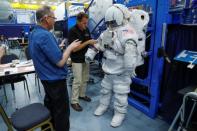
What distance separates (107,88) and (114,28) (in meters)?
0.92

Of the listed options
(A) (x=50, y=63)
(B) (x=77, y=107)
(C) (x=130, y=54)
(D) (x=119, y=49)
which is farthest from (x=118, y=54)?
(B) (x=77, y=107)

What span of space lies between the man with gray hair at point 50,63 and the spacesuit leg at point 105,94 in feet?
2.67

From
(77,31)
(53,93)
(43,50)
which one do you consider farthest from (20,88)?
(43,50)

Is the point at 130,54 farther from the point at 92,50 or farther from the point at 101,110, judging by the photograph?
the point at 101,110

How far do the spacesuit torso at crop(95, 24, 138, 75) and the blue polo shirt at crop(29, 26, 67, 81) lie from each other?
2.70 ft

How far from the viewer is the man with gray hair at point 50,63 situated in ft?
5.14

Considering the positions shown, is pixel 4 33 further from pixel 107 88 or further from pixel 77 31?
pixel 107 88

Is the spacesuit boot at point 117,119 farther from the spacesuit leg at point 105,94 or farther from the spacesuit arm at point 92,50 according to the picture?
the spacesuit arm at point 92,50

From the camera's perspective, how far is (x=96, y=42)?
106 inches

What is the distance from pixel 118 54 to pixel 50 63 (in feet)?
3.30

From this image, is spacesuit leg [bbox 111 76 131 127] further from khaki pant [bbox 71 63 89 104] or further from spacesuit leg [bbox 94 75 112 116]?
khaki pant [bbox 71 63 89 104]

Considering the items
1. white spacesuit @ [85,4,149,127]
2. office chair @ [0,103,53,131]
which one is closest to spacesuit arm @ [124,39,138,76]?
white spacesuit @ [85,4,149,127]

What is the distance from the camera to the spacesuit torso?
210 cm

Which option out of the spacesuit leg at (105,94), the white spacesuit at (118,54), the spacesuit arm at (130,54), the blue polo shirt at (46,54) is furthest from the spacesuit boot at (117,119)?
the blue polo shirt at (46,54)
